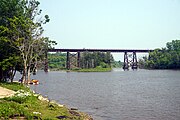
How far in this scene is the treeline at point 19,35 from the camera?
3828 centimetres

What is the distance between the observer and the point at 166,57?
5561 inches

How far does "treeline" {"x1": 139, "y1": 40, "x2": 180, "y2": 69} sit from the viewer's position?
137 m

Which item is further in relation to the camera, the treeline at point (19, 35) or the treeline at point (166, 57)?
the treeline at point (166, 57)

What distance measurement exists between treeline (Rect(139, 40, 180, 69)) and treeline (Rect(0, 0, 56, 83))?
103009mm

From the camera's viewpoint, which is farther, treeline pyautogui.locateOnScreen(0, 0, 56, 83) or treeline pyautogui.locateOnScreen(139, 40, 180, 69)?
treeline pyautogui.locateOnScreen(139, 40, 180, 69)

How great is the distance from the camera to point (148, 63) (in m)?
159

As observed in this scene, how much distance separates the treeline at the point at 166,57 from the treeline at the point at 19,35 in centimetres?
10301

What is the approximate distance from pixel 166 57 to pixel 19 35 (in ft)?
367

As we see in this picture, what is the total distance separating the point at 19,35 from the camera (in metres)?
40.0

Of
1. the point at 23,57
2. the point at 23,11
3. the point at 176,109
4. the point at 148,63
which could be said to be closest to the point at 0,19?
the point at 23,11

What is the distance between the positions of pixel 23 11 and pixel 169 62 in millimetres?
109734

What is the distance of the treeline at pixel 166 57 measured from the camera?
137m

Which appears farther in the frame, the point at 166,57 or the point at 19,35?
the point at 166,57

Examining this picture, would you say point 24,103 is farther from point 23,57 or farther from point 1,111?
point 23,57
